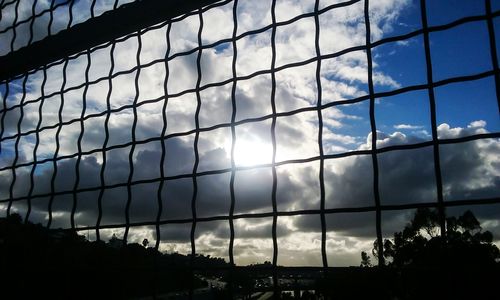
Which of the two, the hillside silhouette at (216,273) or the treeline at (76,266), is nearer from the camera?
the hillside silhouette at (216,273)

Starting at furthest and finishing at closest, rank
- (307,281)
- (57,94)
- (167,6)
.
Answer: (57,94) < (167,6) < (307,281)

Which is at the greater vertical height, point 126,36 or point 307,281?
point 126,36

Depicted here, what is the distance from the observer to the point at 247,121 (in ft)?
6.84

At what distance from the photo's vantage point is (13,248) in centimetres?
295

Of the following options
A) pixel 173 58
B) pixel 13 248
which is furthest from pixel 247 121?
pixel 13 248

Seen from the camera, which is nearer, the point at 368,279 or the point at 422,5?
the point at 368,279

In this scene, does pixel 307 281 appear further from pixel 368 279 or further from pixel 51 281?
pixel 51 281

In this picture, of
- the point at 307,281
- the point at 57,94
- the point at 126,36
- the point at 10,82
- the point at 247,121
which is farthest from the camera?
the point at 10,82

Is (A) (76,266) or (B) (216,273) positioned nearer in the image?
(B) (216,273)

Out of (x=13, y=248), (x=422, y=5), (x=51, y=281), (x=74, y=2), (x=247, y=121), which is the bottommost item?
(x=51, y=281)

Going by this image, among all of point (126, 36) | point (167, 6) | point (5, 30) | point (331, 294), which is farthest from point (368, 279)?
point (5, 30)

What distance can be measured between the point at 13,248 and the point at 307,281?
2.22m

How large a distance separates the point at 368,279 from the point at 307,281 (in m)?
0.22

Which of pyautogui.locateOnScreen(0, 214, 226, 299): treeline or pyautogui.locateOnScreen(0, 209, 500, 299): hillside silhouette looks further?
pyautogui.locateOnScreen(0, 214, 226, 299): treeline
